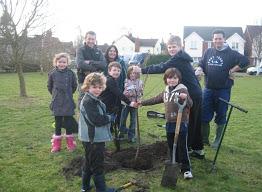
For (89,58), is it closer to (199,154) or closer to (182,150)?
(199,154)

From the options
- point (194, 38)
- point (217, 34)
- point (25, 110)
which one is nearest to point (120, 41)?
point (194, 38)

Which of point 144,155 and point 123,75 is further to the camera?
point 123,75

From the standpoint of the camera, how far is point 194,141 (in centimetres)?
659

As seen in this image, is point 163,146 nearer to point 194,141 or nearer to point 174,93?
point 194,141

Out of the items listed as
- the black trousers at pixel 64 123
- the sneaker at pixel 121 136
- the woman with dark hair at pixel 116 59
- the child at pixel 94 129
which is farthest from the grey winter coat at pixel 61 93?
the child at pixel 94 129

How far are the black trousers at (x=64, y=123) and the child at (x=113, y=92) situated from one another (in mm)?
884

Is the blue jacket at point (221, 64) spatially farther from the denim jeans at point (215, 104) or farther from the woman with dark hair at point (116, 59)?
the woman with dark hair at point (116, 59)

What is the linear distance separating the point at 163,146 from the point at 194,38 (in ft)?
196

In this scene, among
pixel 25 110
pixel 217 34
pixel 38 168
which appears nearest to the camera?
pixel 38 168

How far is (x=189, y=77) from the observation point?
6.20 meters

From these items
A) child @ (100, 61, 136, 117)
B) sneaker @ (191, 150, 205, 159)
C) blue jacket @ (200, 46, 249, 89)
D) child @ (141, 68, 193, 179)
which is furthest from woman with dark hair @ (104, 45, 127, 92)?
child @ (141, 68, 193, 179)

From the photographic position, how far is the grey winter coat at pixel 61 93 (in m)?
7.09

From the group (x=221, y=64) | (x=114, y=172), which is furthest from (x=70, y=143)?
(x=221, y=64)

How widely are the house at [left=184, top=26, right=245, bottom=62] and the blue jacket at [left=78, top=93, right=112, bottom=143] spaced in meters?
60.3
